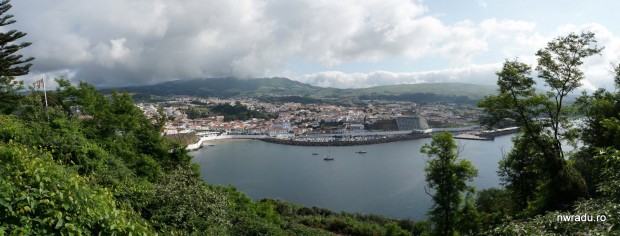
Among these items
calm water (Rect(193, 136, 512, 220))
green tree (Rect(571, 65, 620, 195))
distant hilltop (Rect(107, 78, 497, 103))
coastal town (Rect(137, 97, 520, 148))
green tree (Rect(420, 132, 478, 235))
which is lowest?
calm water (Rect(193, 136, 512, 220))

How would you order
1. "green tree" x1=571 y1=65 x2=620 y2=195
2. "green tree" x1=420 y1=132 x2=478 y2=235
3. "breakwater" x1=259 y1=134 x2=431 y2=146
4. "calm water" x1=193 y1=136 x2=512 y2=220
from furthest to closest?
1. "breakwater" x1=259 y1=134 x2=431 y2=146
2. "calm water" x1=193 y1=136 x2=512 y2=220
3. "green tree" x1=420 y1=132 x2=478 y2=235
4. "green tree" x1=571 y1=65 x2=620 y2=195

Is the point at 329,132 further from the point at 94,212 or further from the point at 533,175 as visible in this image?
the point at 94,212

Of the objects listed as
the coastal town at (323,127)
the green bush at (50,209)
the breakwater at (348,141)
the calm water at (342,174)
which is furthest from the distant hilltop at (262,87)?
the green bush at (50,209)

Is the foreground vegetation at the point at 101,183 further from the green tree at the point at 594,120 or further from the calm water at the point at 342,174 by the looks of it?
the calm water at the point at 342,174

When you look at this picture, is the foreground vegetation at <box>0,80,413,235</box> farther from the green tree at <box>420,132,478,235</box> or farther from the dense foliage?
the dense foliage

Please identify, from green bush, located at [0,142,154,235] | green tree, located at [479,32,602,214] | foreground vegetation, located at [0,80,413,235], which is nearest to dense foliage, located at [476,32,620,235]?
green tree, located at [479,32,602,214]

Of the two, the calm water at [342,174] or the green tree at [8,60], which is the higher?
the green tree at [8,60]

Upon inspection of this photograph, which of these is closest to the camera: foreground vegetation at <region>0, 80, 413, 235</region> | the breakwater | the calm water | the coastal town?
foreground vegetation at <region>0, 80, 413, 235</region>
